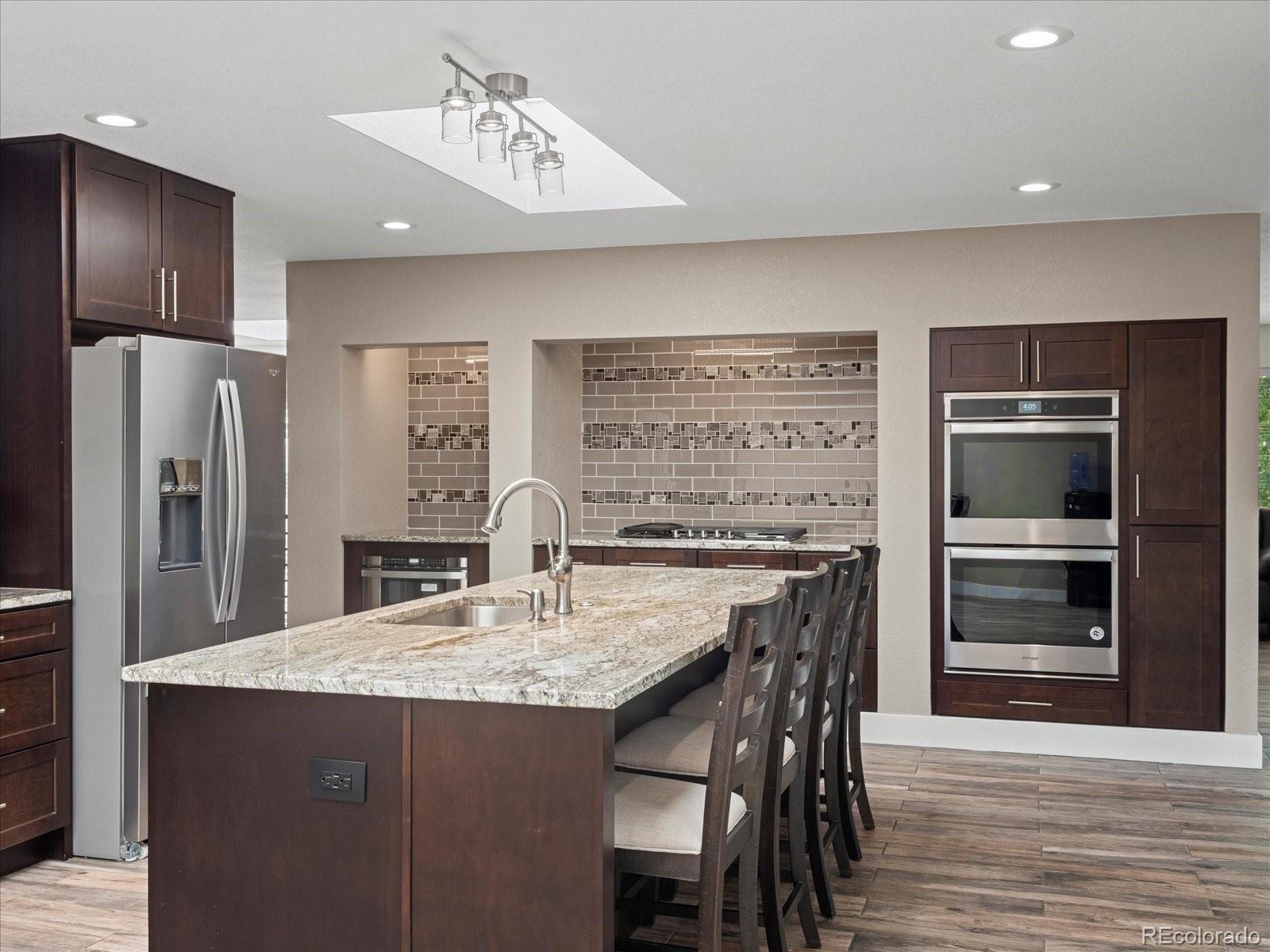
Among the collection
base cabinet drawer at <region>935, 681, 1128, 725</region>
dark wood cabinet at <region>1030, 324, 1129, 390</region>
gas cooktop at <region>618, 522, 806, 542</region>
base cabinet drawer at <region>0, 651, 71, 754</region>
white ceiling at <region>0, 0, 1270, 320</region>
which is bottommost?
base cabinet drawer at <region>935, 681, 1128, 725</region>

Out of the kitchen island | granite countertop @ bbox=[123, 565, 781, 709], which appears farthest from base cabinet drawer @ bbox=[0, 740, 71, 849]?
the kitchen island

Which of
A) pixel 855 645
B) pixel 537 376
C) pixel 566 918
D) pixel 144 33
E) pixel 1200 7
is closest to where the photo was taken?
pixel 566 918

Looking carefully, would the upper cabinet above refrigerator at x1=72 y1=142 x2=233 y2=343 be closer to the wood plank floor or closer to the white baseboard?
the wood plank floor

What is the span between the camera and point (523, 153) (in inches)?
146

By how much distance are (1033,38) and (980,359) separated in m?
2.65

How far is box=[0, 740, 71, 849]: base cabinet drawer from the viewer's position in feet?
12.5

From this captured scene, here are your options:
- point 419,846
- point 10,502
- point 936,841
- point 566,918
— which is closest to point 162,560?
point 10,502

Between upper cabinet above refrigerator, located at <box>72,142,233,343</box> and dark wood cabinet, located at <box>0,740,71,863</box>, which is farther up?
upper cabinet above refrigerator, located at <box>72,142,233,343</box>

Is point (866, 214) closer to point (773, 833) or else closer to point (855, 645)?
point (855, 645)

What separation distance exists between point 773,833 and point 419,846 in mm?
1055

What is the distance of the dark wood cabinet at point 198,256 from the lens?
15.1 feet

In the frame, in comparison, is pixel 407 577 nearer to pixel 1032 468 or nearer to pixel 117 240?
pixel 117 240

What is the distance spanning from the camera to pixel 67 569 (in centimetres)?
408

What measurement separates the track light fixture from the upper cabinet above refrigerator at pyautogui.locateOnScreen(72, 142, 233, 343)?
157 centimetres
